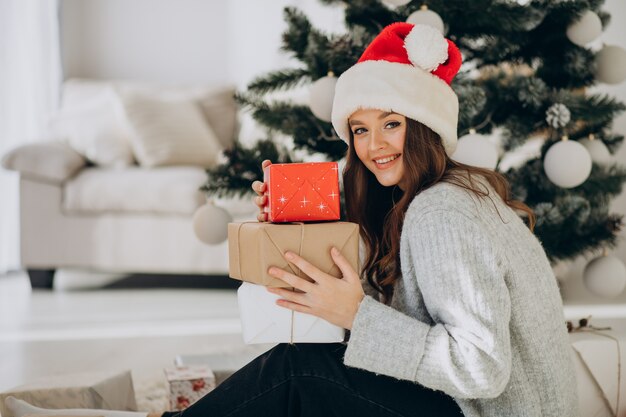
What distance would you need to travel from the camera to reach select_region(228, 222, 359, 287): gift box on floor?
→ 1146 millimetres

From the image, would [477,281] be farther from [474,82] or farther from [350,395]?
[474,82]

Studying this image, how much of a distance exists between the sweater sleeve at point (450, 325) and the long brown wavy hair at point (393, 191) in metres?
0.13

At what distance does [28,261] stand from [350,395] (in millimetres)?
2617

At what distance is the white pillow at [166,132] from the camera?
359 cm

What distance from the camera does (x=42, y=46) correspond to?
420cm

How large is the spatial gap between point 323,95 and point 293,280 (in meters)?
0.71

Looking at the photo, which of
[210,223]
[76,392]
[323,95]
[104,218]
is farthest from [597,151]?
[104,218]

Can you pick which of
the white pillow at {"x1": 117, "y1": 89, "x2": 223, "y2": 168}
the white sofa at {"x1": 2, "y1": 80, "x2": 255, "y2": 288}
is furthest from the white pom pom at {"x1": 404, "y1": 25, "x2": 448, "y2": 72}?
the white pillow at {"x1": 117, "y1": 89, "x2": 223, "y2": 168}

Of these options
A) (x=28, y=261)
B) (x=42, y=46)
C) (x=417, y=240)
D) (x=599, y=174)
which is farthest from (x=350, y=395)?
(x=42, y=46)

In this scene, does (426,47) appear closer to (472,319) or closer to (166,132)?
(472,319)

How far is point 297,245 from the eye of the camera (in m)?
1.15

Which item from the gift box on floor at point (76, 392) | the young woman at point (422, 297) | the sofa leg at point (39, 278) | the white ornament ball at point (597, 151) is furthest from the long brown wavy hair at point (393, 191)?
Result: the sofa leg at point (39, 278)

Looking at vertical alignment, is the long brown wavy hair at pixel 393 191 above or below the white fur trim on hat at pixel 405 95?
below

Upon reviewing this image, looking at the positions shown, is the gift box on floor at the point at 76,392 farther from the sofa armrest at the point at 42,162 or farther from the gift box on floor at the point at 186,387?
the sofa armrest at the point at 42,162
